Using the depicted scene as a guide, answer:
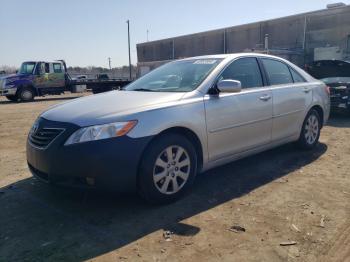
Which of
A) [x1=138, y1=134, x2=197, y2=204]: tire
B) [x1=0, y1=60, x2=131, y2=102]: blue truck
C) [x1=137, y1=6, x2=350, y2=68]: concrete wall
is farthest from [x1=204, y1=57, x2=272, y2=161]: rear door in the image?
[x1=137, y1=6, x2=350, y2=68]: concrete wall

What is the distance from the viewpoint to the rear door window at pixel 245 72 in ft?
14.4

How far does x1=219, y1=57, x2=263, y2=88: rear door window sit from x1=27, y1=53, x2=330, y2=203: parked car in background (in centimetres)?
1

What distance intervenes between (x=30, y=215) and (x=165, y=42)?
5409 cm

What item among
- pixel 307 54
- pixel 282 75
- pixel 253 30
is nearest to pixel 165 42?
pixel 253 30

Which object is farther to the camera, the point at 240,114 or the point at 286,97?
the point at 286,97

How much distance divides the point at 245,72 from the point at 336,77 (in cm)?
700

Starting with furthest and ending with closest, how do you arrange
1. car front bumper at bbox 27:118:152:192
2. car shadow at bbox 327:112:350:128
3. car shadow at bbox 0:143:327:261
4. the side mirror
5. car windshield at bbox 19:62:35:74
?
car windshield at bbox 19:62:35:74 < car shadow at bbox 327:112:350:128 < the side mirror < car front bumper at bbox 27:118:152:192 < car shadow at bbox 0:143:327:261

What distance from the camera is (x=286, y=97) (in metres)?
5.09

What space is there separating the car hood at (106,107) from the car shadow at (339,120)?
5.97 metres

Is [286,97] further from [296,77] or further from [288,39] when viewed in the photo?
[288,39]

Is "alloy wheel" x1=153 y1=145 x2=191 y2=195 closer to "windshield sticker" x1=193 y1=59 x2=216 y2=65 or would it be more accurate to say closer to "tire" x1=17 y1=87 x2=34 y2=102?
"windshield sticker" x1=193 y1=59 x2=216 y2=65

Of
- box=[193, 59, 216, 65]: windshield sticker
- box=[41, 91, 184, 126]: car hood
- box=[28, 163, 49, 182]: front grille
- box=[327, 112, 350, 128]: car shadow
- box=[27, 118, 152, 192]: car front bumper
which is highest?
box=[193, 59, 216, 65]: windshield sticker

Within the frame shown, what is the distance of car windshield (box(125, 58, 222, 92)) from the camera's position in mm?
4172

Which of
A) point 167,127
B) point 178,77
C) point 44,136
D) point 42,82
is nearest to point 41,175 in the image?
point 44,136
